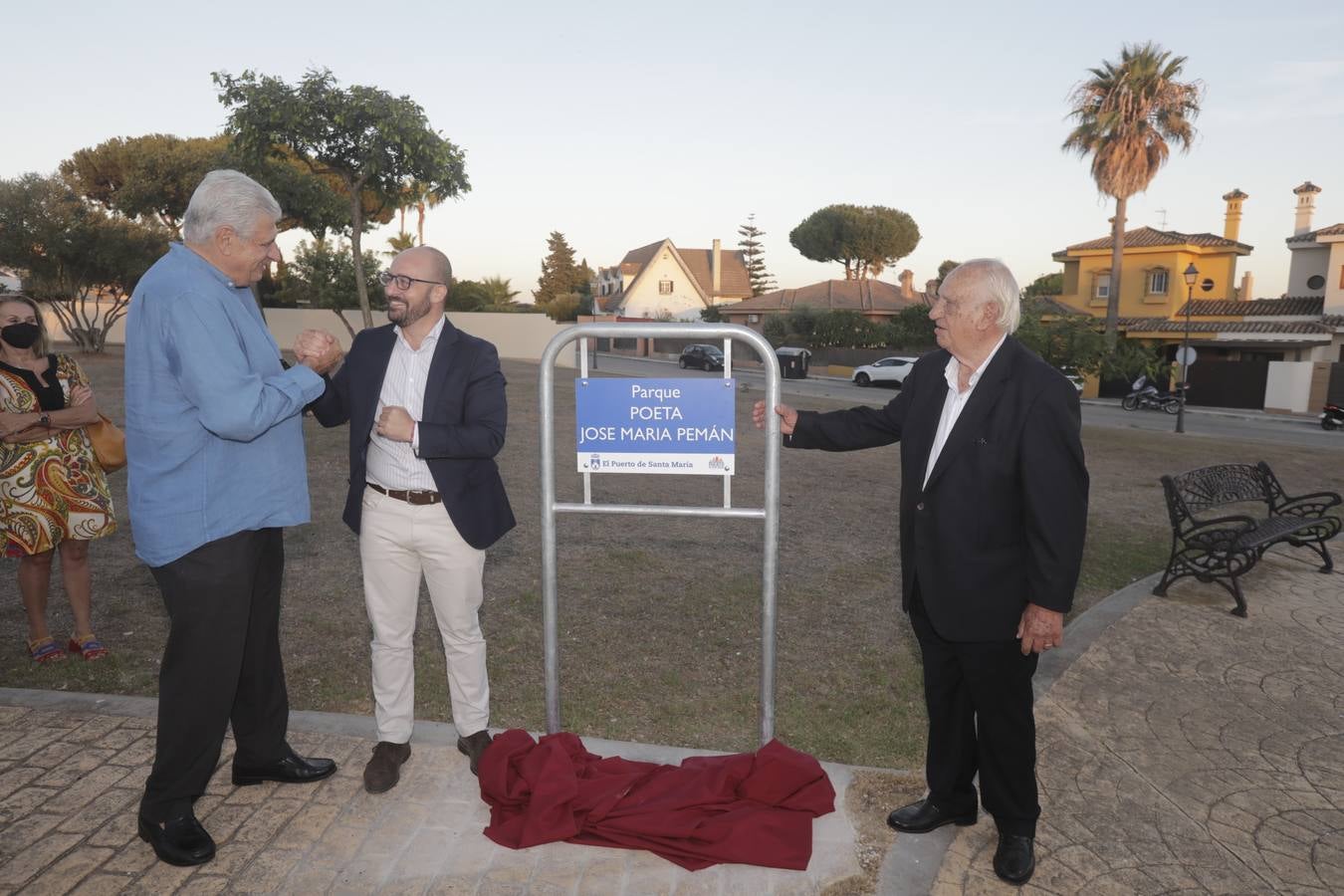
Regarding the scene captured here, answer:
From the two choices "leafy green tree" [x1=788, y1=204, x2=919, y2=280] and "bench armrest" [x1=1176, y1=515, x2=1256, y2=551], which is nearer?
"bench armrest" [x1=1176, y1=515, x2=1256, y2=551]

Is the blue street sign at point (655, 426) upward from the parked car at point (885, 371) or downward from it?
upward

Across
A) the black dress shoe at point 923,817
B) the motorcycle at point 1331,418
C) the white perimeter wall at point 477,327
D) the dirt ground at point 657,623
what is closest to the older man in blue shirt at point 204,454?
the dirt ground at point 657,623

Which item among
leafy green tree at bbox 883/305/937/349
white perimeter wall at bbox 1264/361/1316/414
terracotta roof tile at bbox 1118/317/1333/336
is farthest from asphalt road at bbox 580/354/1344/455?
leafy green tree at bbox 883/305/937/349

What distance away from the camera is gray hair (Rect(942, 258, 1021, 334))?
280 centimetres

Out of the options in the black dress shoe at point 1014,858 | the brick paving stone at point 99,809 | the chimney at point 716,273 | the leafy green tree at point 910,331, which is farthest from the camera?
the chimney at point 716,273

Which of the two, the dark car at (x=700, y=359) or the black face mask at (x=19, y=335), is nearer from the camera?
the black face mask at (x=19, y=335)

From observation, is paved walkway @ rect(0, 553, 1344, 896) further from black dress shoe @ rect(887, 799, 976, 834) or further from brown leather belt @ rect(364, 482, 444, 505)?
brown leather belt @ rect(364, 482, 444, 505)

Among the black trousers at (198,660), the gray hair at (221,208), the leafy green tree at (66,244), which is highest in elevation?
the leafy green tree at (66,244)

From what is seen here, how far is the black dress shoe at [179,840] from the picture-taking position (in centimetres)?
285

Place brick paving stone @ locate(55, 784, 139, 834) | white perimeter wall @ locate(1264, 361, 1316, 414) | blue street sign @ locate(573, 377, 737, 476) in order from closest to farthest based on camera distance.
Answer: brick paving stone @ locate(55, 784, 139, 834)
blue street sign @ locate(573, 377, 737, 476)
white perimeter wall @ locate(1264, 361, 1316, 414)

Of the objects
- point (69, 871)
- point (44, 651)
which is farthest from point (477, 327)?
point (69, 871)

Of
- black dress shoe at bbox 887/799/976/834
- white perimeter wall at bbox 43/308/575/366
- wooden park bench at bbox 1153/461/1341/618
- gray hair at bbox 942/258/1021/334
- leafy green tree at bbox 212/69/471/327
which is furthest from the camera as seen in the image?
white perimeter wall at bbox 43/308/575/366

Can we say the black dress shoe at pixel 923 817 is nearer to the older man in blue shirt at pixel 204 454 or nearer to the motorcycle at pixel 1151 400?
the older man in blue shirt at pixel 204 454

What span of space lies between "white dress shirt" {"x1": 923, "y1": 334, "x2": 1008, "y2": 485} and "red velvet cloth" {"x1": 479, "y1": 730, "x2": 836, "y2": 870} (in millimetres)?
1261
